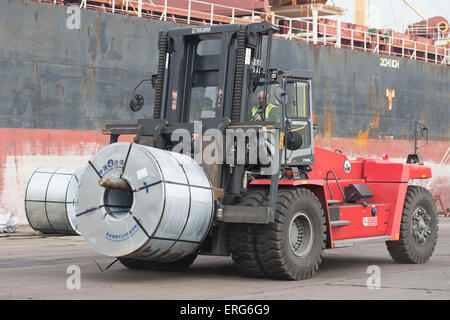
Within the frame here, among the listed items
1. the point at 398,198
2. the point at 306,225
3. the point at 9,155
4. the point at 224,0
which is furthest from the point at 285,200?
the point at 224,0

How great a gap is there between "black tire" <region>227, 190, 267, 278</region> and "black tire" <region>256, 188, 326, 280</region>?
8 cm

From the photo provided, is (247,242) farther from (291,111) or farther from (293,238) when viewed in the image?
(291,111)

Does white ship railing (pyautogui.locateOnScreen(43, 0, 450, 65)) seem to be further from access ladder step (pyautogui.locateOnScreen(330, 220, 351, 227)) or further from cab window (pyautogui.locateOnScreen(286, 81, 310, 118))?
access ladder step (pyautogui.locateOnScreen(330, 220, 351, 227))

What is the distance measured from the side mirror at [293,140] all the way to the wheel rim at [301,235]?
96cm

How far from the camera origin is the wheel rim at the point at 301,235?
31.5 feet

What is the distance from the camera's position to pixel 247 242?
9.26 meters

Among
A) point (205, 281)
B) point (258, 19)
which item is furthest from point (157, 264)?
point (258, 19)

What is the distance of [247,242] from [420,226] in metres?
4.22

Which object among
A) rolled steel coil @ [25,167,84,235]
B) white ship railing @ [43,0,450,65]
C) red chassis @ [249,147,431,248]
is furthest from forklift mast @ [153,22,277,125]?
white ship railing @ [43,0,450,65]

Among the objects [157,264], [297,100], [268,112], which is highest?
[297,100]

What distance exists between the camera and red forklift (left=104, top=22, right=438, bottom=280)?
9.25 metres

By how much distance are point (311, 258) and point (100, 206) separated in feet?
9.34

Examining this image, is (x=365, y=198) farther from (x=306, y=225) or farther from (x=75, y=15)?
(x=75, y=15)

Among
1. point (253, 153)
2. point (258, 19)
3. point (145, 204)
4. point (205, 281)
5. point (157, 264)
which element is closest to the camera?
point (145, 204)
